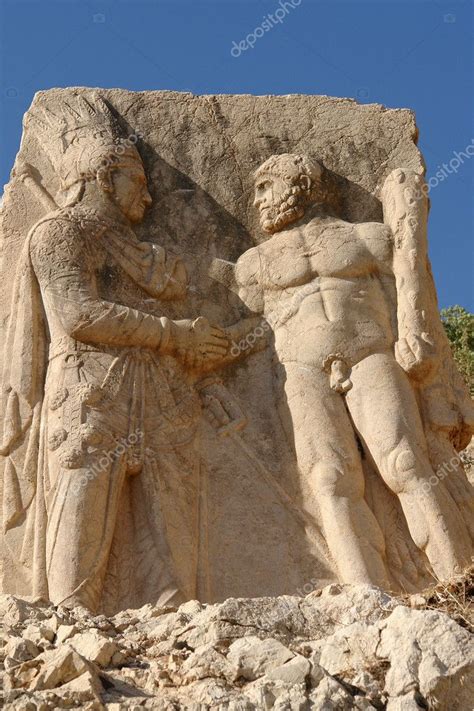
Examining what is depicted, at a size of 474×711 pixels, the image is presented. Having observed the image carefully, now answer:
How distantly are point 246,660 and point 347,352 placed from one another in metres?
3.91

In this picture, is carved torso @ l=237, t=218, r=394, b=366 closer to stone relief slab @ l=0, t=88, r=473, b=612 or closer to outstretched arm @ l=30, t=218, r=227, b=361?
stone relief slab @ l=0, t=88, r=473, b=612

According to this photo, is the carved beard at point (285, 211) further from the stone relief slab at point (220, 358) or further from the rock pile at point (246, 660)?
the rock pile at point (246, 660)

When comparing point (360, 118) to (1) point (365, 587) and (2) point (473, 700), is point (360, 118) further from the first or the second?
(2) point (473, 700)

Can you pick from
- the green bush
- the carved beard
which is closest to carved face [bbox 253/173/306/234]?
the carved beard

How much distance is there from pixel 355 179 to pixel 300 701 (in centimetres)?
588

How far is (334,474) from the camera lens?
436 inches

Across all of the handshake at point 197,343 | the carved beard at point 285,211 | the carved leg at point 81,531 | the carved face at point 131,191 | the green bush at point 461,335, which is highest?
the green bush at point 461,335

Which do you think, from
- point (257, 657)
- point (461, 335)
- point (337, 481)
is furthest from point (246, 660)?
point (461, 335)

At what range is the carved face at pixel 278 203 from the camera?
1203cm

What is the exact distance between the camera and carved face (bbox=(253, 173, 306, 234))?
39.5ft

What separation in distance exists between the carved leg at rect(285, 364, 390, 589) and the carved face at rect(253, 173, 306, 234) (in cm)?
128

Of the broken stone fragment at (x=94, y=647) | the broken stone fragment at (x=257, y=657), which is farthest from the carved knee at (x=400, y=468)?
the broken stone fragment at (x=94, y=647)

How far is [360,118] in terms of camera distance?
12.6 metres

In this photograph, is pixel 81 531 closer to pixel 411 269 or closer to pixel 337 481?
pixel 337 481
